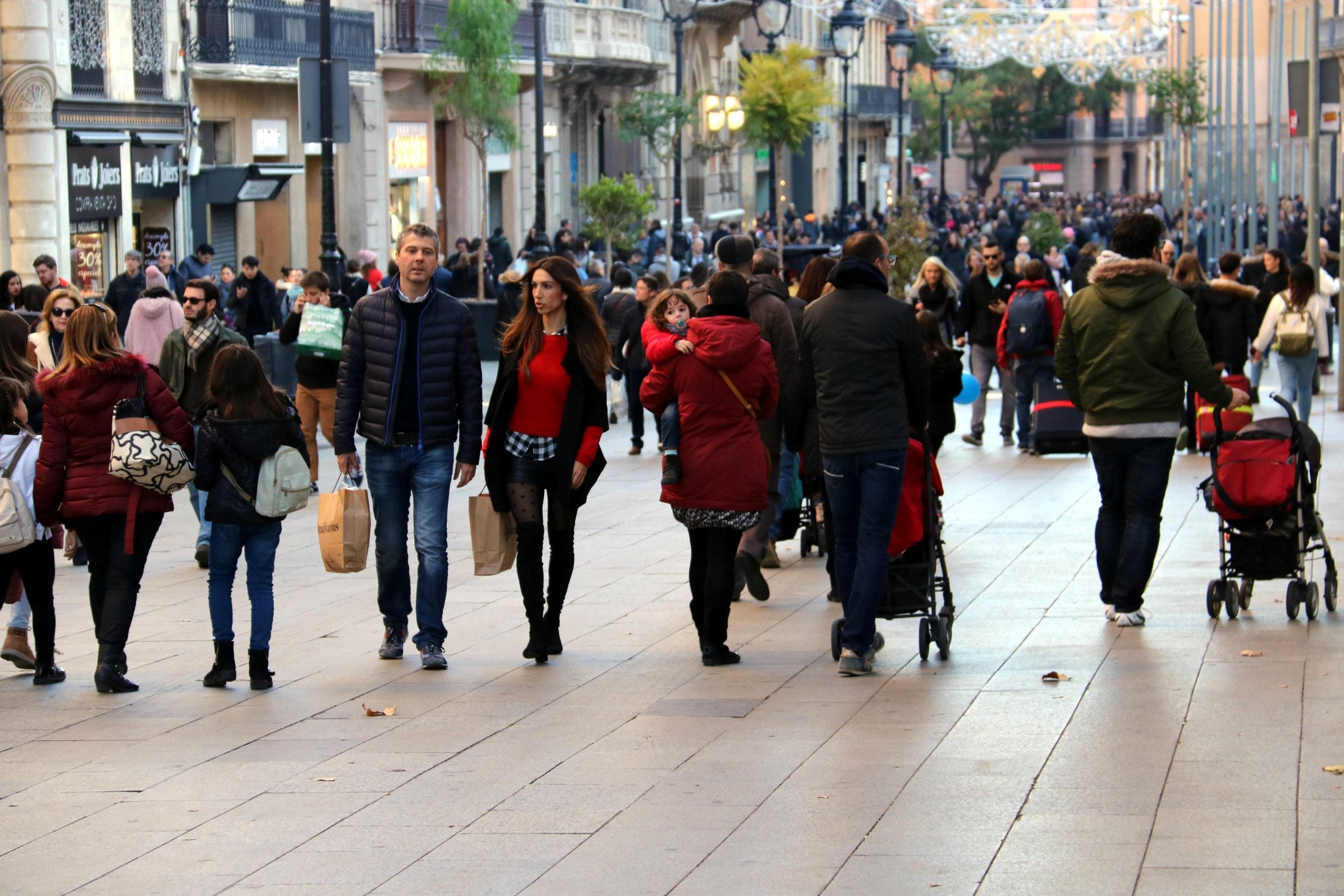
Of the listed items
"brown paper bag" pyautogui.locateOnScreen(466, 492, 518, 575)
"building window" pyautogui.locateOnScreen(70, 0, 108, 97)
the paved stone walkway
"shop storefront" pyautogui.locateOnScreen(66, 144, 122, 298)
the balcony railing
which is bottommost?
the paved stone walkway

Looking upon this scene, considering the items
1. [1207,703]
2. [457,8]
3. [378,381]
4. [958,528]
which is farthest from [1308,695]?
[457,8]

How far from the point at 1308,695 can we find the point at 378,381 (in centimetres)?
372

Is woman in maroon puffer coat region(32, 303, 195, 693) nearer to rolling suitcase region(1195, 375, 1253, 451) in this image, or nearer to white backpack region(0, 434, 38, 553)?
white backpack region(0, 434, 38, 553)

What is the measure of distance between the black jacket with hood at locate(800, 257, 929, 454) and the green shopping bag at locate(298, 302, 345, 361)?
744cm

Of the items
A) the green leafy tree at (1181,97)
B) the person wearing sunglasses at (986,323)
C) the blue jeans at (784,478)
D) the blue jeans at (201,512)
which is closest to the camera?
the blue jeans at (784,478)

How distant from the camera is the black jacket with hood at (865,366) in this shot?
26.5ft

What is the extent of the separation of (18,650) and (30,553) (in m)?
0.45

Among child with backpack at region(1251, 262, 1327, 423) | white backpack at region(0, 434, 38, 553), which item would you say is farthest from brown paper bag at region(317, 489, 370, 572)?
child with backpack at region(1251, 262, 1327, 423)

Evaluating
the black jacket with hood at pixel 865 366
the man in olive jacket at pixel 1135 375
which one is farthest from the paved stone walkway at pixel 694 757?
the black jacket with hood at pixel 865 366

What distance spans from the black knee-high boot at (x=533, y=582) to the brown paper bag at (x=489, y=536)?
0.07 metres

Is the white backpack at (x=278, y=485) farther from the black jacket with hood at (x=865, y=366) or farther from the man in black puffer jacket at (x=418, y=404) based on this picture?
the black jacket with hood at (x=865, y=366)

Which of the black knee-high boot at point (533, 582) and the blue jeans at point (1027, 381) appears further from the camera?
the blue jeans at point (1027, 381)

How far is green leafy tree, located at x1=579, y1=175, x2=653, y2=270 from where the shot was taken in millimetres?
34625

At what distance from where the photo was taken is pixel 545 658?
8.80 metres
